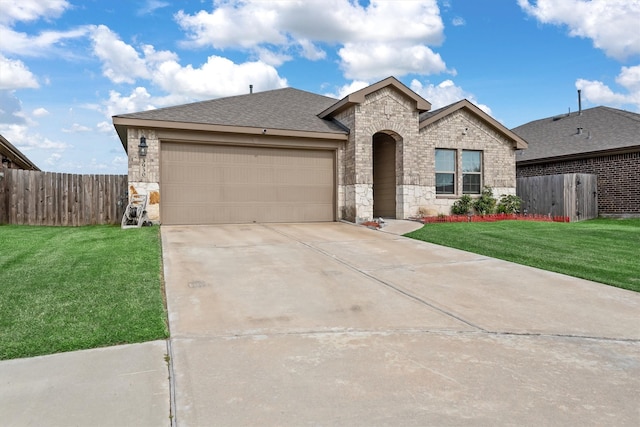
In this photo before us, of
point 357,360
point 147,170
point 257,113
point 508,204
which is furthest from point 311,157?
point 357,360

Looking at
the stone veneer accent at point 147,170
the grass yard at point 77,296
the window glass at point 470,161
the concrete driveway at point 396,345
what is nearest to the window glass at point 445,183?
the window glass at point 470,161

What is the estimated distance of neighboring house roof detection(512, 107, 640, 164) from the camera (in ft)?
58.4

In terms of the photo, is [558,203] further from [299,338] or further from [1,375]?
[1,375]

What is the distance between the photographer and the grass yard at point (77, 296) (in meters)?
3.98

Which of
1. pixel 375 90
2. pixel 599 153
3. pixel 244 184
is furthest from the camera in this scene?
pixel 599 153

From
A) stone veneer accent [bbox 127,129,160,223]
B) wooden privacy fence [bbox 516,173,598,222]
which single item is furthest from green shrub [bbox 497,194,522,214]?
Answer: stone veneer accent [bbox 127,129,160,223]

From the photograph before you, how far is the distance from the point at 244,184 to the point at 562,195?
490 inches

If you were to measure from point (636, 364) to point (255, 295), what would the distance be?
4069 millimetres

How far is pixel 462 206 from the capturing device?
52.0ft

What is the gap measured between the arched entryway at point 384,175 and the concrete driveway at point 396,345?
838 centimetres

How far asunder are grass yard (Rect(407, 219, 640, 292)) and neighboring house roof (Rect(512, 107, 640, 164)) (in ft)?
24.6

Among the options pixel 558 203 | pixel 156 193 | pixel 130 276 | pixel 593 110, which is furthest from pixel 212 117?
pixel 593 110

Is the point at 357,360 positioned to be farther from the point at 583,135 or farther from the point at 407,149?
the point at 583,135

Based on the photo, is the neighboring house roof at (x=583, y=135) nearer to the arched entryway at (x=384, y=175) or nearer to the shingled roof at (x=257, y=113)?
the arched entryway at (x=384, y=175)
